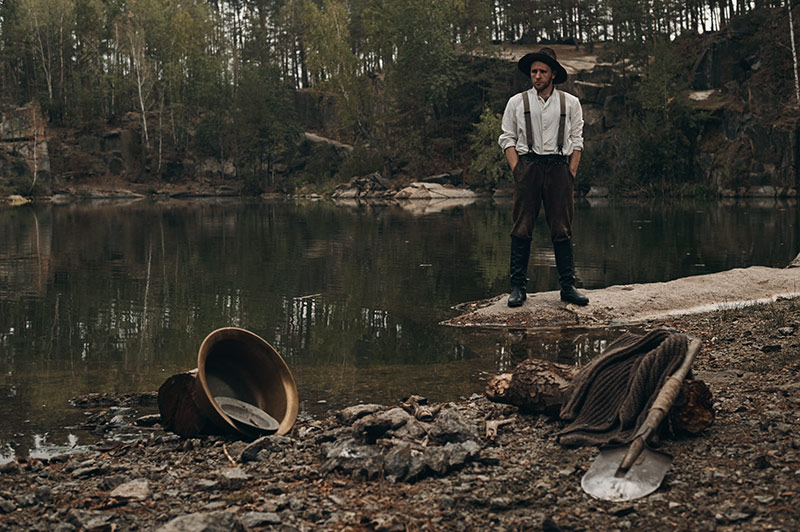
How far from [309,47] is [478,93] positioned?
56.3ft

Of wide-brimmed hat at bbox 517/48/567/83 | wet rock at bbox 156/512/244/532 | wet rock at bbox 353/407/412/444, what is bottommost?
wet rock at bbox 156/512/244/532

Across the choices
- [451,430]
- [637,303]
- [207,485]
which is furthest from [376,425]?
[637,303]

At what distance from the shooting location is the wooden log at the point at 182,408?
5.24 m

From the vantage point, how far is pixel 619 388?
4.88 meters

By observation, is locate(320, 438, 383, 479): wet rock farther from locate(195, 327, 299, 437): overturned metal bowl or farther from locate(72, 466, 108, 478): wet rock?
locate(72, 466, 108, 478): wet rock

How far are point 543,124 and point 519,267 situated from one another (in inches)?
65.4

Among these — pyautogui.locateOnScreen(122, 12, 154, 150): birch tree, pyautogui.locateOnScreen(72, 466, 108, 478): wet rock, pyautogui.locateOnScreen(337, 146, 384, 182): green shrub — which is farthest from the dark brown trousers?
pyautogui.locateOnScreen(122, 12, 154, 150): birch tree

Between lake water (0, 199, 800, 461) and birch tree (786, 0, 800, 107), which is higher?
birch tree (786, 0, 800, 107)

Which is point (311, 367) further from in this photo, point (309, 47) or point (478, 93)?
point (309, 47)

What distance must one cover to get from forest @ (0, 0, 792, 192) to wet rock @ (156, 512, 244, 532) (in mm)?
50734

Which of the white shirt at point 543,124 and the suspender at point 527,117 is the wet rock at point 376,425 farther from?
the suspender at point 527,117

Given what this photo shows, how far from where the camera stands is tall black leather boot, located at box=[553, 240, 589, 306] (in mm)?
8969

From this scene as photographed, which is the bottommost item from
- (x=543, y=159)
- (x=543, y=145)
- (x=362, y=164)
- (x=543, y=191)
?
(x=543, y=191)

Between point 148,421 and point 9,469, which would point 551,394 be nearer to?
point 148,421
